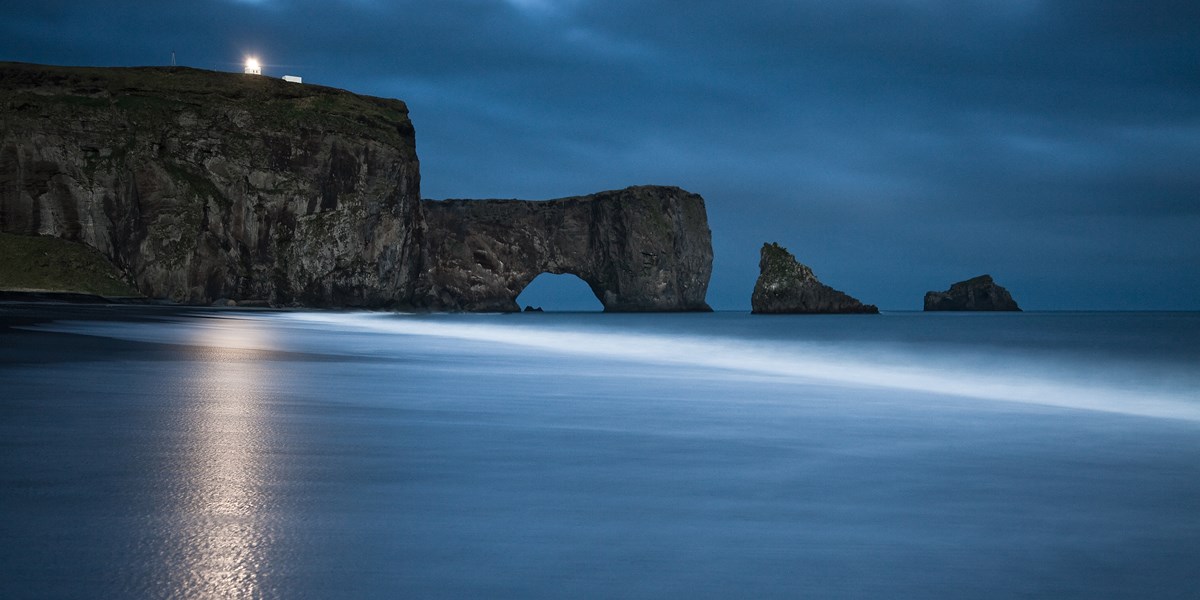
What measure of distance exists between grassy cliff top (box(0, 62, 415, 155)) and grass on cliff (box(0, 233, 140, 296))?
11.1 metres

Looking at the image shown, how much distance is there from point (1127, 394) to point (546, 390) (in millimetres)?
7494

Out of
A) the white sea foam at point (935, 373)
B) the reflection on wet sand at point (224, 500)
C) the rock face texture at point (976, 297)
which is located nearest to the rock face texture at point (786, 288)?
the rock face texture at point (976, 297)

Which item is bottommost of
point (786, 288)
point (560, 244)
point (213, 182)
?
point (786, 288)

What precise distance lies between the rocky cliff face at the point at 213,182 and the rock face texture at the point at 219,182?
0.34 feet

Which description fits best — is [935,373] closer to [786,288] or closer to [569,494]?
[569,494]

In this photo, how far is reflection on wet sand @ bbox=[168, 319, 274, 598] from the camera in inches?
104

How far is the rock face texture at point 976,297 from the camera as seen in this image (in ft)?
455

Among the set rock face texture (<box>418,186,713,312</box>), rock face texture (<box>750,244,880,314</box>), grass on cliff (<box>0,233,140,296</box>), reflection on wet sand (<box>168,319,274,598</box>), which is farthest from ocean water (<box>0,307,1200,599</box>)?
rock face texture (<box>750,244,880,314</box>)

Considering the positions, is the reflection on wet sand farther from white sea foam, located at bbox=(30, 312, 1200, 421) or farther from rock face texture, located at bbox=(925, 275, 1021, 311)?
rock face texture, located at bbox=(925, 275, 1021, 311)

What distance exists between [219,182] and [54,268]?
14.7m

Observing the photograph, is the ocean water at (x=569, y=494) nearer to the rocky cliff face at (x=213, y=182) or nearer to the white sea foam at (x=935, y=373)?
the white sea foam at (x=935, y=373)

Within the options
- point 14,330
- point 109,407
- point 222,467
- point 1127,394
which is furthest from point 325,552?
point 14,330

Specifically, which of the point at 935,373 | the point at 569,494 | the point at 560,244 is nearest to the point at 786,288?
the point at 560,244

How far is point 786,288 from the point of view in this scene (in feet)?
364
